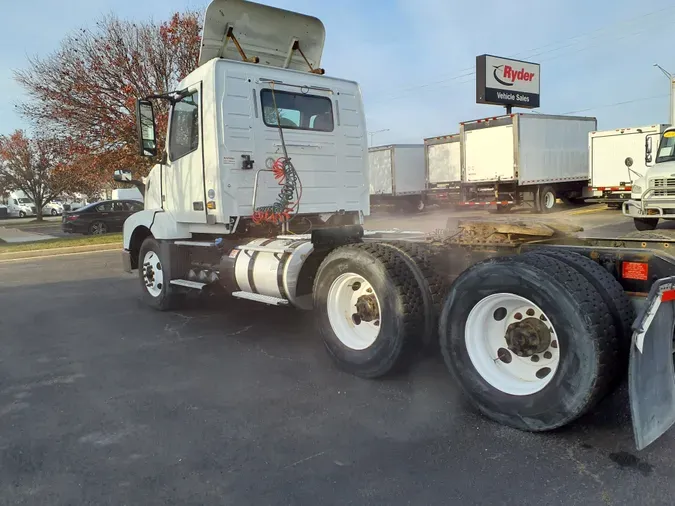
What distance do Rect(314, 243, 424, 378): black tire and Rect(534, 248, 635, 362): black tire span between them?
3.80ft

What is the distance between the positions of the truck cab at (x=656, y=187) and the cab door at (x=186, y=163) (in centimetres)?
970

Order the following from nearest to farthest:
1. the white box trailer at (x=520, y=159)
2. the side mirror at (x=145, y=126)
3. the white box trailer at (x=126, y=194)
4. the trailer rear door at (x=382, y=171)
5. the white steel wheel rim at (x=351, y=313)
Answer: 1. the white steel wheel rim at (x=351, y=313)
2. the side mirror at (x=145, y=126)
3. the white box trailer at (x=520, y=159)
4. the trailer rear door at (x=382, y=171)
5. the white box trailer at (x=126, y=194)

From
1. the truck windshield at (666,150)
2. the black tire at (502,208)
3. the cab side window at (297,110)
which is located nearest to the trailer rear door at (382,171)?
the black tire at (502,208)

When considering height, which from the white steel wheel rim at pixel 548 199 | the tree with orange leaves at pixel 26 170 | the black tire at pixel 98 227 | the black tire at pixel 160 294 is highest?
the tree with orange leaves at pixel 26 170

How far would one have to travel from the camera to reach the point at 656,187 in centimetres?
1160

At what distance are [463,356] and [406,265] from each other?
3.03ft

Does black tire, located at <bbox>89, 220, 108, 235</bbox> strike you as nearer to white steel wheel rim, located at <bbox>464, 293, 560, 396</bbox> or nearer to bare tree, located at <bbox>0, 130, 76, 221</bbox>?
bare tree, located at <bbox>0, 130, 76, 221</bbox>

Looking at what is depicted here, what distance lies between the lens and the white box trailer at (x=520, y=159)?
67.5 feet

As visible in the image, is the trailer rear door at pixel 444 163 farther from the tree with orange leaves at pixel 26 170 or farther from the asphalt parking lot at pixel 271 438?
the tree with orange leaves at pixel 26 170

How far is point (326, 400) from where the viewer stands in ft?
13.9

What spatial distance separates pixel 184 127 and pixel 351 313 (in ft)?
11.5

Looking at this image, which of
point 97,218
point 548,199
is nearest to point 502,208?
point 548,199

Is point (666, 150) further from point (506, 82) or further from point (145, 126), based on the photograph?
point (506, 82)

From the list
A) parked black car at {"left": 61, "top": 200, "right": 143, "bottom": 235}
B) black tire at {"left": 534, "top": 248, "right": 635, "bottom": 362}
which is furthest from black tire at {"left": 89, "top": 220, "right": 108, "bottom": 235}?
black tire at {"left": 534, "top": 248, "right": 635, "bottom": 362}
